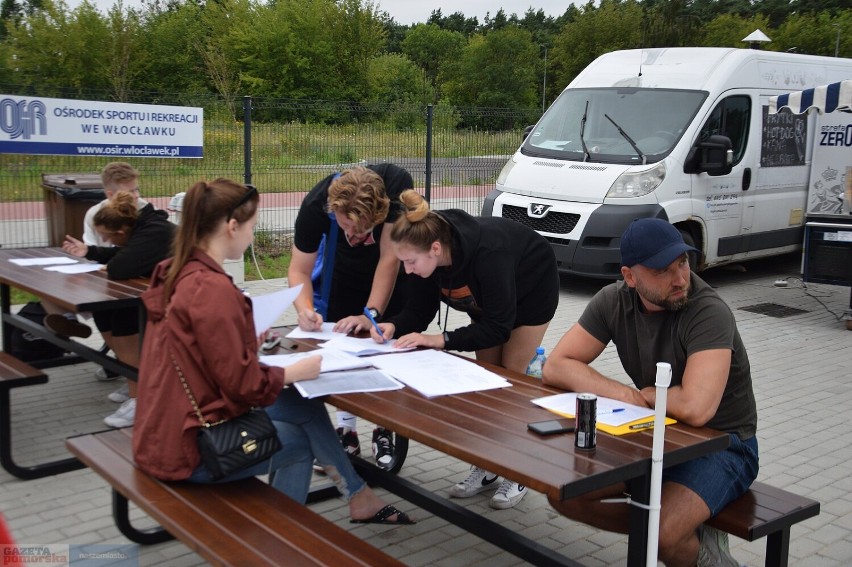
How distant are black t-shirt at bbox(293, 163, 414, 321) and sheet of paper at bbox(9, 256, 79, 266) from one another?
7.96 ft

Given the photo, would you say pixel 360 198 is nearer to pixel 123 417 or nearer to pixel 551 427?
pixel 551 427

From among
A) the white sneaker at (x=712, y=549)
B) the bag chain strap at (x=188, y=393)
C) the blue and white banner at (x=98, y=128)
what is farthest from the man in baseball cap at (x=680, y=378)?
the blue and white banner at (x=98, y=128)

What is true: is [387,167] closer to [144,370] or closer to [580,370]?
[580,370]

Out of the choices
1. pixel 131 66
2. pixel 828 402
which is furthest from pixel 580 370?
pixel 131 66

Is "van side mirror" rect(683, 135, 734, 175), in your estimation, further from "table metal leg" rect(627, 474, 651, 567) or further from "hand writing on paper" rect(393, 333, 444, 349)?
"table metal leg" rect(627, 474, 651, 567)

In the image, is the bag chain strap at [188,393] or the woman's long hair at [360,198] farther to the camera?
the woman's long hair at [360,198]

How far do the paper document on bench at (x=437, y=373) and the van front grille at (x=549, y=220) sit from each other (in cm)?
611

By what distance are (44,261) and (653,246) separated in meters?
4.69

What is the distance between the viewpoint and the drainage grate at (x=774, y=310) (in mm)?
9586

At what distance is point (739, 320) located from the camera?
362 inches

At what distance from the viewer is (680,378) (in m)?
3.37

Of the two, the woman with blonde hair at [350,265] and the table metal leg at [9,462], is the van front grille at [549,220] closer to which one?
the woman with blonde hair at [350,265]

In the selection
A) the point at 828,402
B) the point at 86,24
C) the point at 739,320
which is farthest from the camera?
the point at 86,24

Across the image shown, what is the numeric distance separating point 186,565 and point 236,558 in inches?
51.7
